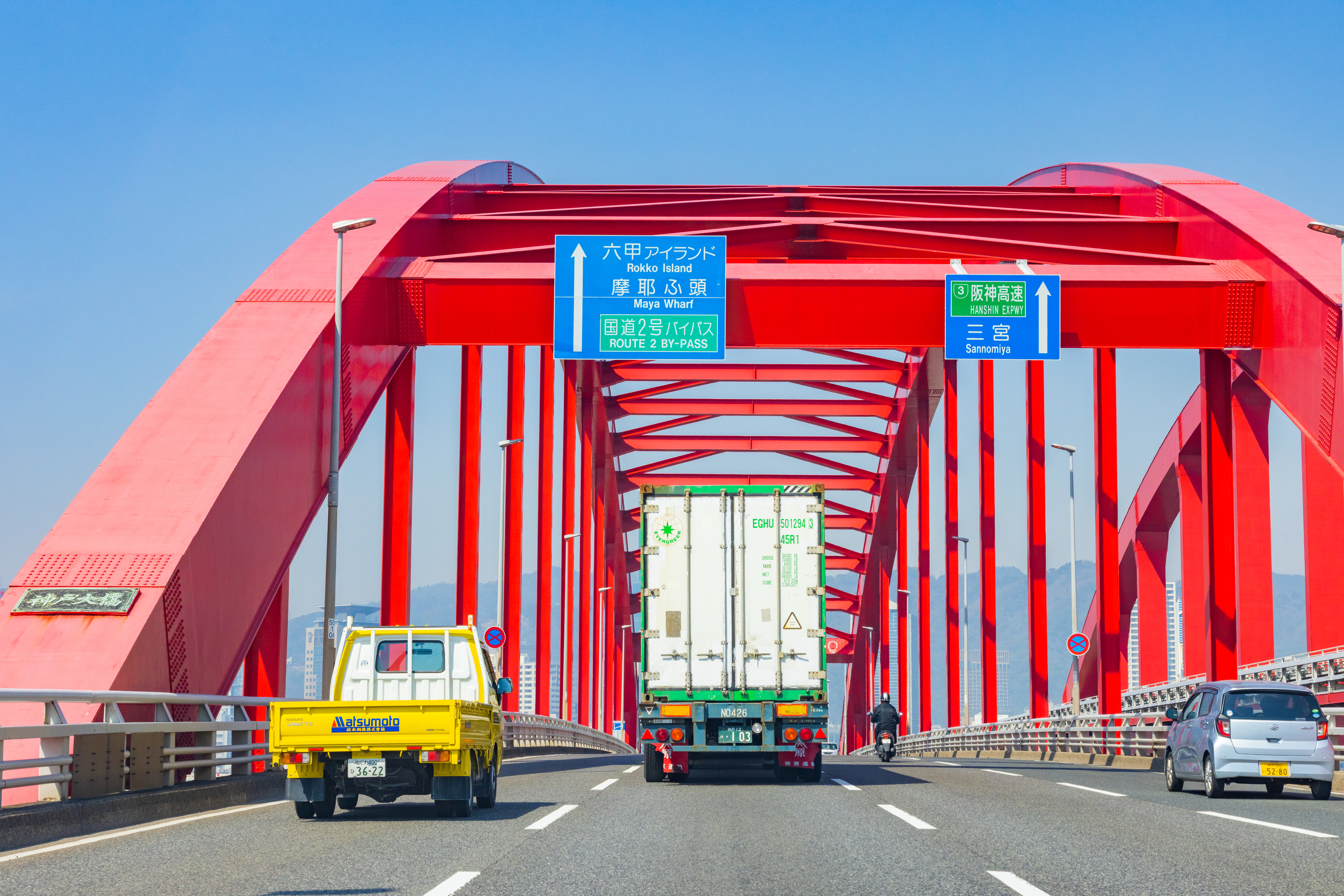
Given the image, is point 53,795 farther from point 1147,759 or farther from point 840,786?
point 1147,759

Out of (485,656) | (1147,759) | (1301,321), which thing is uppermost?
(1301,321)

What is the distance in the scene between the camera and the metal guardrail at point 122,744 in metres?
10.6

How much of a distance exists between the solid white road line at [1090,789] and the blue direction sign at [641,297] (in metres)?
7.89

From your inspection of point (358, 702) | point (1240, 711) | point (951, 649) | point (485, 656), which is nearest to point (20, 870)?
point (358, 702)

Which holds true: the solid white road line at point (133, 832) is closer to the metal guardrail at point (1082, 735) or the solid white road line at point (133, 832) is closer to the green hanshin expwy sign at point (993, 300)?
the metal guardrail at point (1082, 735)

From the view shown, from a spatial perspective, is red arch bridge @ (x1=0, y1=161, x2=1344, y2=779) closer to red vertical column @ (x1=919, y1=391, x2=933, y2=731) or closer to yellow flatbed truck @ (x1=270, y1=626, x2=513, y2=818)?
yellow flatbed truck @ (x1=270, y1=626, x2=513, y2=818)

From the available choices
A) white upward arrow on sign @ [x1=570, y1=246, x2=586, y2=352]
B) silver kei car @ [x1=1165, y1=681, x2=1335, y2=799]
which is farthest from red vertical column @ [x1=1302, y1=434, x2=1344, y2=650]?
white upward arrow on sign @ [x1=570, y1=246, x2=586, y2=352]

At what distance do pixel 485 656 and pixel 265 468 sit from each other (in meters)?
4.58

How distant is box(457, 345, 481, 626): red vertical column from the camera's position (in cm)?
2659

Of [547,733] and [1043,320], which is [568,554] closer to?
[547,733]

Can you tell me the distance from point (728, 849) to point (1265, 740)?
9.10 meters

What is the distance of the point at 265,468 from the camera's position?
17.6 meters

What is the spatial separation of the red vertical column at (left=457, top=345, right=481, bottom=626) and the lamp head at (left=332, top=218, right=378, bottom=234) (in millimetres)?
5186

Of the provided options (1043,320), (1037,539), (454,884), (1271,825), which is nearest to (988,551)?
(1037,539)
